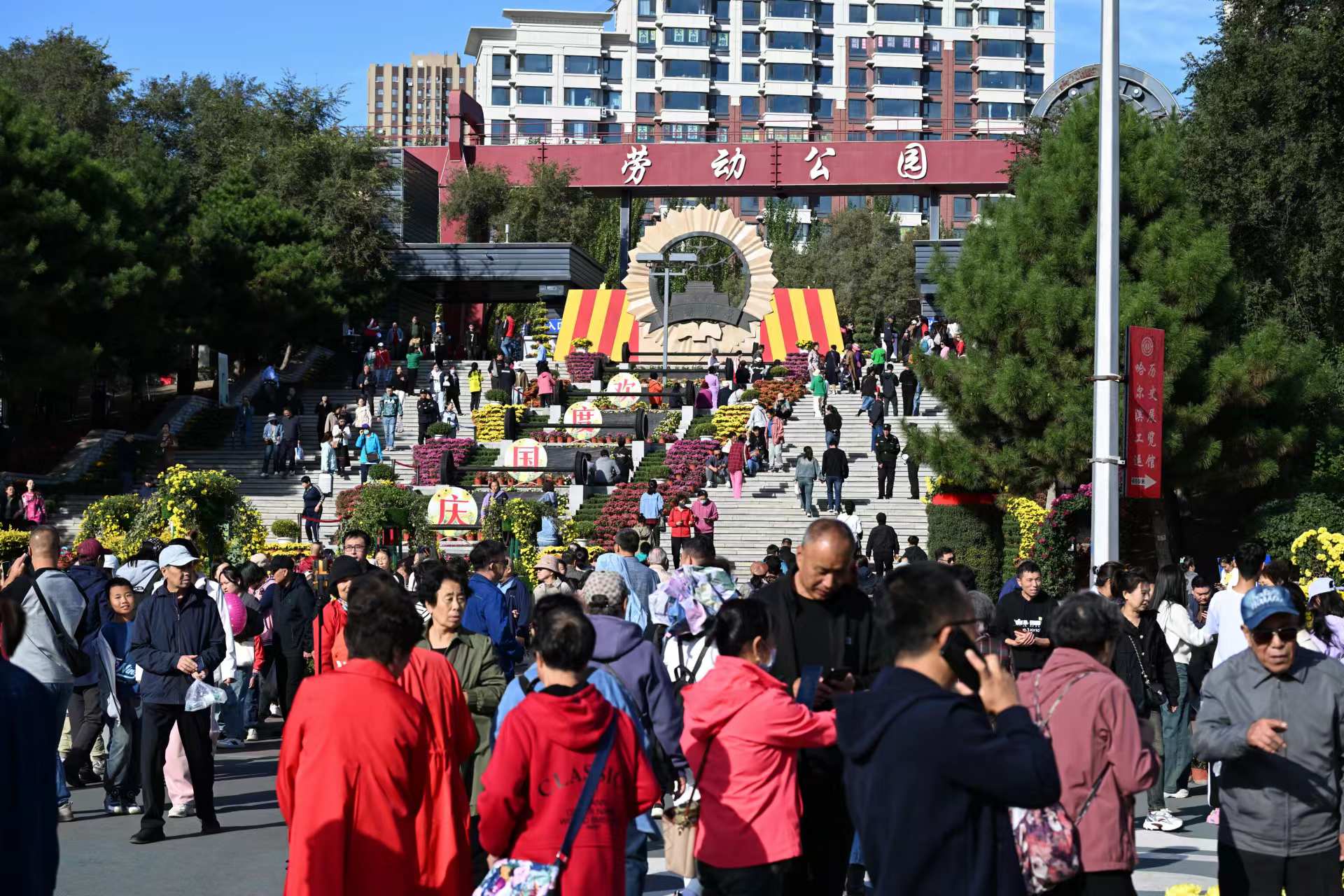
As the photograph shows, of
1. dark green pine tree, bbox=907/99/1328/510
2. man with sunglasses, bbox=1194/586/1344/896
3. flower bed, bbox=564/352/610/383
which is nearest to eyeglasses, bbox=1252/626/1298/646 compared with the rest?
man with sunglasses, bbox=1194/586/1344/896

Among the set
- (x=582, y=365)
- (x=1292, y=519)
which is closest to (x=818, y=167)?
(x=582, y=365)

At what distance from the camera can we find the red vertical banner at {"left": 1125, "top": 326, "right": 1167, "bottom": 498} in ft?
46.2

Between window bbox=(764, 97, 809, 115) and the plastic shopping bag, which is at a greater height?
window bbox=(764, 97, 809, 115)

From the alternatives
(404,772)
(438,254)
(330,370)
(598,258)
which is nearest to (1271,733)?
(404,772)

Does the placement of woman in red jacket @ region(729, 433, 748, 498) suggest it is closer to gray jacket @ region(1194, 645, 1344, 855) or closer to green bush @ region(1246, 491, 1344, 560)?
green bush @ region(1246, 491, 1344, 560)

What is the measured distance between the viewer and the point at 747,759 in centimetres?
559

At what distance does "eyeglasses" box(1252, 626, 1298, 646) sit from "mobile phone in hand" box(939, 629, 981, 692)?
1950 mm

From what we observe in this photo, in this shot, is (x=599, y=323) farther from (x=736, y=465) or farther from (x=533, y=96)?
(x=533, y=96)

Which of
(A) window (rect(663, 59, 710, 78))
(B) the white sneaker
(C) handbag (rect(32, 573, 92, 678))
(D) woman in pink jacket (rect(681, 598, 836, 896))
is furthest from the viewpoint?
(A) window (rect(663, 59, 710, 78))

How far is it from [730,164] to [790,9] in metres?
49.8

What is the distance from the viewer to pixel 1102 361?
13.2 meters

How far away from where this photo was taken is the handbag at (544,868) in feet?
16.4

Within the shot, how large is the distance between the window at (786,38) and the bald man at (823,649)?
95.9 meters

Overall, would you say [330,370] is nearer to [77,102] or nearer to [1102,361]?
[77,102]
